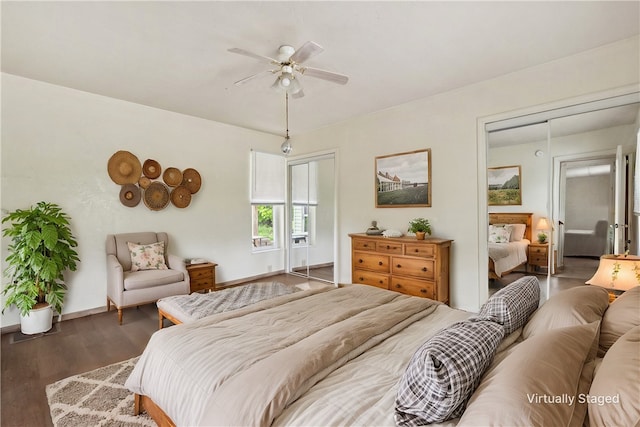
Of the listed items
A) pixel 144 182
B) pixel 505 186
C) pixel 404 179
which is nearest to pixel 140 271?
A: pixel 144 182

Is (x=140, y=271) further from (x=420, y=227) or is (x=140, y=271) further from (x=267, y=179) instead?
(x=420, y=227)

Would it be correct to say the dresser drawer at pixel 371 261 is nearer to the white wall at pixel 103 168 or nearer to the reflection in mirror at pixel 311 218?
the reflection in mirror at pixel 311 218

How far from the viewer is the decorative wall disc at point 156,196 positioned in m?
4.21

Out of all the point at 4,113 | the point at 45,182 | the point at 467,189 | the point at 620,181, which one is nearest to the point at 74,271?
the point at 45,182

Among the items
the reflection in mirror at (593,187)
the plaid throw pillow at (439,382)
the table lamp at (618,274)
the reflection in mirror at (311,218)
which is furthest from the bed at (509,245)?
the plaid throw pillow at (439,382)

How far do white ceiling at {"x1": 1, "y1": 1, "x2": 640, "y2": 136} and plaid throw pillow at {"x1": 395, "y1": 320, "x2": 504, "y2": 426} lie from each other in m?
2.23

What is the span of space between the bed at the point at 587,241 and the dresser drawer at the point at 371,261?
6.32 ft

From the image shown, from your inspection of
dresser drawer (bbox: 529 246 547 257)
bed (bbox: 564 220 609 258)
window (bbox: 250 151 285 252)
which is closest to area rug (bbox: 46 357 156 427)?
window (bbox: 250 151 285 252)

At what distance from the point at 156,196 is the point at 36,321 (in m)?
1.90

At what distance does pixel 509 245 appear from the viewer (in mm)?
3547

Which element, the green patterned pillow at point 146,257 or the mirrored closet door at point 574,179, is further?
the green patterned pillow at point 146,257

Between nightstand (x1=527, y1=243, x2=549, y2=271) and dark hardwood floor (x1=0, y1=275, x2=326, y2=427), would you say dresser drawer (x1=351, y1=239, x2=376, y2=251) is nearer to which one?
nightstand (x1=527, y1=243, x2=549, y2=271)

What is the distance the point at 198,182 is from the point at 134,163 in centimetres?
91

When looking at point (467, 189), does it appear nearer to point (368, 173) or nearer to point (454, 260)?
point (454, 260)
